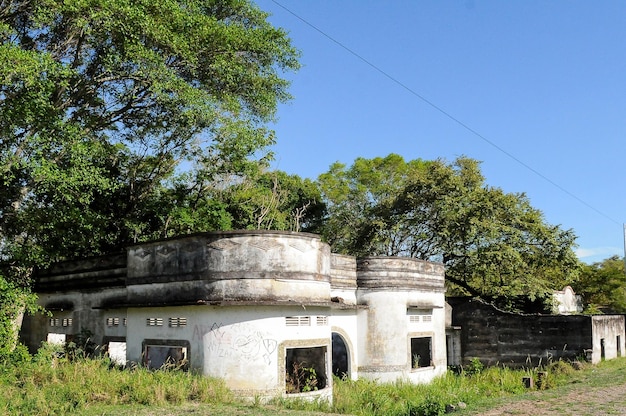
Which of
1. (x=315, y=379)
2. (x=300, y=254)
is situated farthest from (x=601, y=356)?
(x=300, y=254)

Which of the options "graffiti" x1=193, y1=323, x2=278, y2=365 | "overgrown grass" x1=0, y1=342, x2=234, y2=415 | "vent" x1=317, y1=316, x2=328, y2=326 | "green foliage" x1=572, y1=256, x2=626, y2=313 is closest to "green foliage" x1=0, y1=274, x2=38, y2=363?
"overgrown grass" x1=0, y1=342, x2=234, y2=415

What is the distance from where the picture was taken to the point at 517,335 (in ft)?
85.4

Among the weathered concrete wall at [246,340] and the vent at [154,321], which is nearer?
the weathered concrete wall at [246,340]

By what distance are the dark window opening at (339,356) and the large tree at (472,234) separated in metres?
10.5

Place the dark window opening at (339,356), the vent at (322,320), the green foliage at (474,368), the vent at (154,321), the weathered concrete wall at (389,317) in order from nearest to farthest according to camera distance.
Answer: the vent at (322,320), the vent at (154,321), the weathered concrete wall at (389,317), the dark window opening at (339,356), the green foliage at (474,368)

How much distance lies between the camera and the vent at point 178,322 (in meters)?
16.1

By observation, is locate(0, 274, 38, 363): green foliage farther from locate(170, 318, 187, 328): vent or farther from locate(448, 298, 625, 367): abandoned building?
locate(448, 298, 625, 367): abandoned building

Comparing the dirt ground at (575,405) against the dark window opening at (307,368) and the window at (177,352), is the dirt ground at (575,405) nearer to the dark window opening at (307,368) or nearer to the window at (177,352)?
the dark window opening at (307,368)

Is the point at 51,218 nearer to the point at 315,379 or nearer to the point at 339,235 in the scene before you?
the point at 315,379

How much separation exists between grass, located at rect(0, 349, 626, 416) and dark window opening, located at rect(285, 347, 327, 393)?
81 centimetres

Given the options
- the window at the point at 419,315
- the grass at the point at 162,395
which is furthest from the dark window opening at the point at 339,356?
the window at the point at 419,315

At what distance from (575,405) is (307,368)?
24.7ft

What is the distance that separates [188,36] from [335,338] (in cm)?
1176

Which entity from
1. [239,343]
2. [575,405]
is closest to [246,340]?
[239,343]
